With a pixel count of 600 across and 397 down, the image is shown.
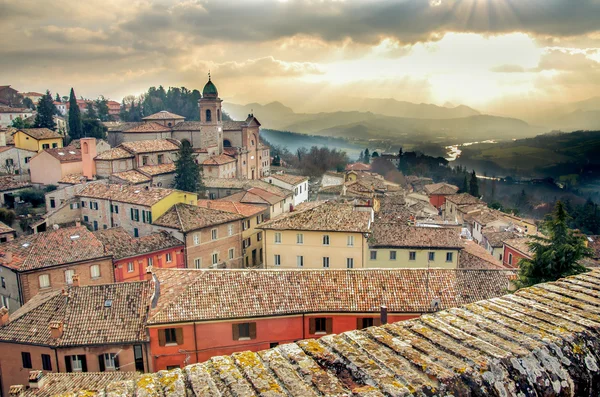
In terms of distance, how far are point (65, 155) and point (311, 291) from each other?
39970 mm

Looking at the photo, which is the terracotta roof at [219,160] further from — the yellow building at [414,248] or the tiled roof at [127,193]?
the yellow building at [414,248]

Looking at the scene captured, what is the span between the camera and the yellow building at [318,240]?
1205 inches

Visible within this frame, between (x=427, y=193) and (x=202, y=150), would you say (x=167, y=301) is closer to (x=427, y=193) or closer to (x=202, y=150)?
(x=202, y=150)

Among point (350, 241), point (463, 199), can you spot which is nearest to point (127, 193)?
point (350, 241)

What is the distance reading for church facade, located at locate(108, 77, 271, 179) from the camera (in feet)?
208

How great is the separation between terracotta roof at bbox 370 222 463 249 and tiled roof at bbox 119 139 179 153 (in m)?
32.7

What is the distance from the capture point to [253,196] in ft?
142

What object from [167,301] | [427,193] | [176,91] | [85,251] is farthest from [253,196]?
[176,91]

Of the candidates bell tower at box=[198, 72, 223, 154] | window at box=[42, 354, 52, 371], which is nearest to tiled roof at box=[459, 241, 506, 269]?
window at box=[42, 354, 52, 371]

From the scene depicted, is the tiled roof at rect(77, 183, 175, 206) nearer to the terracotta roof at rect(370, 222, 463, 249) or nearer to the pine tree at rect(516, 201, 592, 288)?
the terracotta roof at rect(370, 222, 463, 249)

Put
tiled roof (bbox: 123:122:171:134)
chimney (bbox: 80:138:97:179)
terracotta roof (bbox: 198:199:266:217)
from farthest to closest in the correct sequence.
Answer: tiled roof (bbox: 123:122:171:134)
chimney (bbox: 80:138:97:179)
terracotta roof (bbox: 198:199:266:217)

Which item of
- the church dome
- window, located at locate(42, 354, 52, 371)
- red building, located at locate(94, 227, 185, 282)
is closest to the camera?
window, located at locate(42, 354, 52, 371)

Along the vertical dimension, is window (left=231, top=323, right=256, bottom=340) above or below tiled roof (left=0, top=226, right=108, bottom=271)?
below

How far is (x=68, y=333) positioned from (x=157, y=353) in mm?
4076
